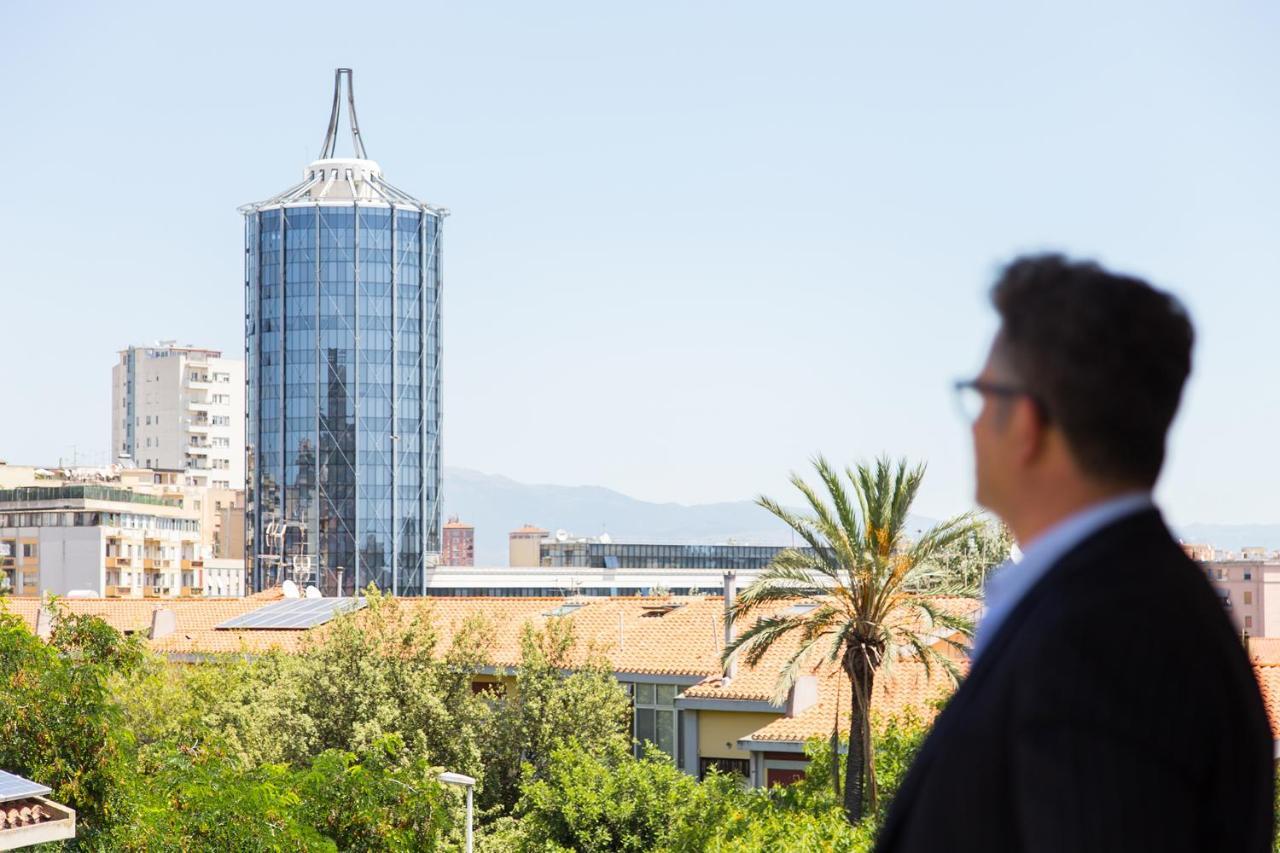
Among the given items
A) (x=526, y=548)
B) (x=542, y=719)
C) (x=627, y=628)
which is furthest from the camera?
(x=526, y=548)

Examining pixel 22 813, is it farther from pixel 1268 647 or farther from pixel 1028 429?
pixel 1268 647

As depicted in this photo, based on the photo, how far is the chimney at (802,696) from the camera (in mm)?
35312

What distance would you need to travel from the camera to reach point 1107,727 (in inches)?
60.1

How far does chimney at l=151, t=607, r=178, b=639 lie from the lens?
5075 cm

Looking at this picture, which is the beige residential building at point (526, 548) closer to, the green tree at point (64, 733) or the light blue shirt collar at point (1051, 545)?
the green tree at point (64, 733)

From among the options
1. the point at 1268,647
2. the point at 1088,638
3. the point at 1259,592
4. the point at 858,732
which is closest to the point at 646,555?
the point at 1259,592

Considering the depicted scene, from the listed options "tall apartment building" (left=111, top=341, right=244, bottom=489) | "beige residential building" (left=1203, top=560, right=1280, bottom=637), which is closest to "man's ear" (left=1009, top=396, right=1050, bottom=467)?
"beige residential building" (left=1203, top=560, right=1280, bottom=637)

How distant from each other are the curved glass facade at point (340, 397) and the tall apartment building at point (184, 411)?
3237 centimetres

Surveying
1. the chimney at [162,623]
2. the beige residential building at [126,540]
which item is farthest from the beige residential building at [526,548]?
the chimney at [162,623]

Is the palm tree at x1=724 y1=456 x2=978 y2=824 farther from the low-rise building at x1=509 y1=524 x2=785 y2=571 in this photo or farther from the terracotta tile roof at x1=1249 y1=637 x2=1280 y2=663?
the low-rise building at x1=509 y1=524 x2=785 y2=571

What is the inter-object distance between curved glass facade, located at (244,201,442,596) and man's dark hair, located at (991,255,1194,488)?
14135cm

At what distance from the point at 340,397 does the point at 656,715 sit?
4306 inches

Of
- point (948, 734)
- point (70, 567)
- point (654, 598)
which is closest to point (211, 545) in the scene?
point (70, 567)

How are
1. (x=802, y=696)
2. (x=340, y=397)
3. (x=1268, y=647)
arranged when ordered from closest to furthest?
(x=802, y=696), (x=1268, y=647), (x=340, y=397)
